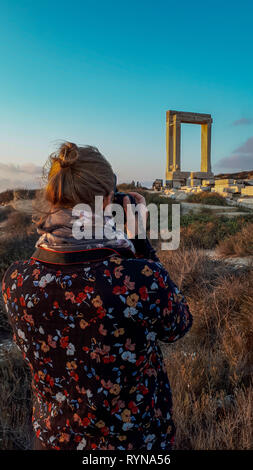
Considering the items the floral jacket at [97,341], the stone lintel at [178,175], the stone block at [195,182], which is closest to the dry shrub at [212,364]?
the floral jacket at [97,341]

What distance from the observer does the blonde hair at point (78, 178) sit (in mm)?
978

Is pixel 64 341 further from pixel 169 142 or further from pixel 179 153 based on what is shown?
pixel 169 142

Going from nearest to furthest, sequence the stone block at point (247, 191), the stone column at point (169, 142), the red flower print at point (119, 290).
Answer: the red flower print at point (119, 290) < the stone block at point (247, 191) < the stone column at point (169, 142)

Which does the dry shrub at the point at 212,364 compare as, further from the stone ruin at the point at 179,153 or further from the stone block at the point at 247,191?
the stone ruin at the point at 179,153

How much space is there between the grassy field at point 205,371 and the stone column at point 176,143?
26.7 meters

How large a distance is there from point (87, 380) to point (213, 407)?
1.49 meters

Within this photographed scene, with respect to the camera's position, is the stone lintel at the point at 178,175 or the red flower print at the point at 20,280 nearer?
the red flower print at the point at 20,280

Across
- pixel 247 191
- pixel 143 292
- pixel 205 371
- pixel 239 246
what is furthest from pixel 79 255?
pixel 247 191

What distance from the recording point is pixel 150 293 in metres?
0.95

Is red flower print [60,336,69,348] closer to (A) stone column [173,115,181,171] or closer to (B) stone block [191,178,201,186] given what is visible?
(B) stone block [191,178,201,186]

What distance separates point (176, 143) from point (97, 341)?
3188cm

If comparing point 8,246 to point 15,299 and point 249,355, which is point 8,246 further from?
point 15,299

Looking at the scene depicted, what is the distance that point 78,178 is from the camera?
978 millimetres
